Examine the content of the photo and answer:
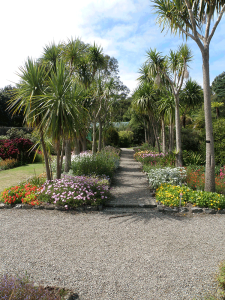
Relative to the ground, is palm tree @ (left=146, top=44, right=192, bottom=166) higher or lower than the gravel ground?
higher

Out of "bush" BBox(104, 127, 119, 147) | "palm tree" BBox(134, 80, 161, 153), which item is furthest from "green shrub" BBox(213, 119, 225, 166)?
"bush" BBox(104, 127, 119, 147)

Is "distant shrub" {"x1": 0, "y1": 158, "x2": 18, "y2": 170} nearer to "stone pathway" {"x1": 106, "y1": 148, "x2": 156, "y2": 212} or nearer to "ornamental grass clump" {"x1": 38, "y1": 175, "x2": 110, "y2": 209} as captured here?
"stone pathway" {"x1": 106, "y1": 148, "x2": 156, "y2": 212}

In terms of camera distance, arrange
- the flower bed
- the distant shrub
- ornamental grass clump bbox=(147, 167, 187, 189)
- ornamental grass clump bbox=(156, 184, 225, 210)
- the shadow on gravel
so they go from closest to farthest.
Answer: the shadow on gravel, ornamental grass clump bbox=(156, 184, 225, 210), the flower bed, ornamental grass clump bbox=(147, 167, 187, 189), the distant shrub

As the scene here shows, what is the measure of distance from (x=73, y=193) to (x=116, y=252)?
7.52ft

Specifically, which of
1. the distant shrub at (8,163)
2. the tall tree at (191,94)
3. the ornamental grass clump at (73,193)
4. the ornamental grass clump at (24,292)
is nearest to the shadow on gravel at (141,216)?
the ornamental grass clump at (73,193)

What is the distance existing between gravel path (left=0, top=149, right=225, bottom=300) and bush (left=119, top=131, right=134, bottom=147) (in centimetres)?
2221

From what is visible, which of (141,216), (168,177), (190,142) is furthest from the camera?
(190,142)

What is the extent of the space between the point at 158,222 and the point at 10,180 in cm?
629

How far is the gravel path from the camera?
2.57 meters

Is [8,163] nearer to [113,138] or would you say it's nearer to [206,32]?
[206,32]

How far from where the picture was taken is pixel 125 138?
2730 cm

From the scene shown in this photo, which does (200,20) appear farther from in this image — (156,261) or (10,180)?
(10,180)

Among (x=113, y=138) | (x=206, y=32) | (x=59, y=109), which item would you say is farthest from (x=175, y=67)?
(x=113, y=138)

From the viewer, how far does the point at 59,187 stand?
5.62 m
